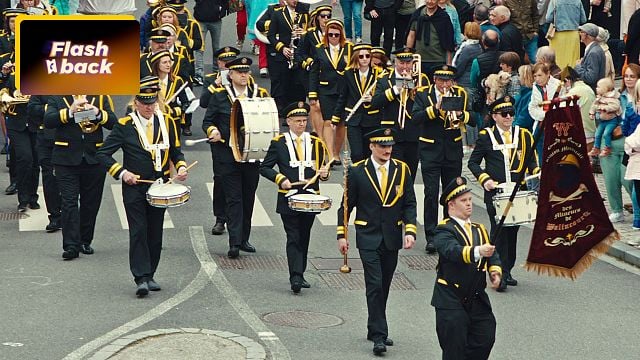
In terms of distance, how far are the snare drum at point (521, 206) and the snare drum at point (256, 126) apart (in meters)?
3.23

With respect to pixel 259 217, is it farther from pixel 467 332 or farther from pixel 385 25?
pixel 385 25

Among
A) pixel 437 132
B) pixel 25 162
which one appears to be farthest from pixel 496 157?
pixel 25 162

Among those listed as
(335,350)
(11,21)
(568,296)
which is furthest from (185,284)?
(11,21)

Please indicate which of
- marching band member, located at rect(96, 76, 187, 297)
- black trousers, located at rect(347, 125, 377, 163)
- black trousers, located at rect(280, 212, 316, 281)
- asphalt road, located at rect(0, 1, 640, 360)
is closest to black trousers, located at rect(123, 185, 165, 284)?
marching band member, located at rect(96, 76, 187, 297)

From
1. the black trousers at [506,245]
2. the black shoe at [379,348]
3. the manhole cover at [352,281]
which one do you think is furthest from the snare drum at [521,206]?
the black shoe at [379,348]

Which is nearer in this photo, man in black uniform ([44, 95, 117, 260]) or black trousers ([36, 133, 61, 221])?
man in black uniform ([44, 95, 117, 260])

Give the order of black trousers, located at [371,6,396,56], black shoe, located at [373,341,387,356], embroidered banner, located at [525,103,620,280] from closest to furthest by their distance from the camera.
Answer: embroidered banner, located at [525,103,620,280]
black shoe, located at [373,341,387,356]
black trousers, located at [371,6,396,56]

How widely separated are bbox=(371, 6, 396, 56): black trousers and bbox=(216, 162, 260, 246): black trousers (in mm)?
11703

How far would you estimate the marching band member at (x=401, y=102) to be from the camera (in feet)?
62.0

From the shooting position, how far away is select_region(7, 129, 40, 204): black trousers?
19906mm

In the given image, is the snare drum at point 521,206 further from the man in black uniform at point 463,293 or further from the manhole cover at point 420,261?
the man in black uniform at point 463,293

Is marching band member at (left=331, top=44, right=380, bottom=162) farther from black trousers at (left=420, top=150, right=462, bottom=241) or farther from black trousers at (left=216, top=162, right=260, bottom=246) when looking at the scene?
black trousers at (left=216, top=162, right=260, bottom=246)

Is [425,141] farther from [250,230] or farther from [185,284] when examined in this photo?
[185,284]

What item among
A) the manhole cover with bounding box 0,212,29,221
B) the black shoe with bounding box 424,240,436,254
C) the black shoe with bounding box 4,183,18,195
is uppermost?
the black shoe with bounding box 4,183,18,195
